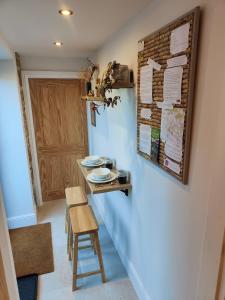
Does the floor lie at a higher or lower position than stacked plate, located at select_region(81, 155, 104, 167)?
lower

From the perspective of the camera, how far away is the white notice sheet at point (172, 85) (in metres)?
1.08

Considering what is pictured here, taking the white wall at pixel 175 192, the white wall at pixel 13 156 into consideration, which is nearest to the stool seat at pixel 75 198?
the white wall at pixel 175 192

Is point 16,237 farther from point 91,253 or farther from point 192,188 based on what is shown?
point 192,188

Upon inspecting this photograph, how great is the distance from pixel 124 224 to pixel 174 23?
1.86m

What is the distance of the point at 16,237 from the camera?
285 cm

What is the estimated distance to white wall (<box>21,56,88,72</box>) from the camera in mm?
3092

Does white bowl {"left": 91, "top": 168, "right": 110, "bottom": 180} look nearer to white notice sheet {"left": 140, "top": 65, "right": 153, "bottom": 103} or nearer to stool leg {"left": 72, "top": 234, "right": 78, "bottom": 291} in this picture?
stool leg {"left": 72, "top": 234, "right": 78, "bottom": 291}

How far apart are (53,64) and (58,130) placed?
1004 millimetres

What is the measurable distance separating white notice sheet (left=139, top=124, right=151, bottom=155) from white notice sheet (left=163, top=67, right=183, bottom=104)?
30cm

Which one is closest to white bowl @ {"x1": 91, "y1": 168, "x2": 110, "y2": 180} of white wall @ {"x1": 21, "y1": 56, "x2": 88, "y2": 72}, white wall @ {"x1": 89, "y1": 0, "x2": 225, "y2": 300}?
white wall @ {"x1": 89, "y1": 0, "x2": 225, "y2": 300}

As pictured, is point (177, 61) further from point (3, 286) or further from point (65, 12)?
point (3, 286)

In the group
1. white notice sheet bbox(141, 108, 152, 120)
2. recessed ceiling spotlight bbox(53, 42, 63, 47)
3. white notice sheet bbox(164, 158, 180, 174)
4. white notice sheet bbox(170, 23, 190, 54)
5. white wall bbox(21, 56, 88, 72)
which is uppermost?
recessed ceiling spotlight bbox(53, 42, 63, 47)

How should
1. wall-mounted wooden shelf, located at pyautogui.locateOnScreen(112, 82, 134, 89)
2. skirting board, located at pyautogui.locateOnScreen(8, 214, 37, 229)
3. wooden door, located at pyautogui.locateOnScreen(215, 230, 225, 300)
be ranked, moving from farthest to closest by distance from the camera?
skirting board, located at pyautogui.locateOnScreen(8, 214, 37, 229), wall-mounted wooden shelf, located at pyautogui.locateOnScreen(112, 82, 134, 89), wooden door, located at pyautogui.locateOnScreen(215, 230, 225, 300)

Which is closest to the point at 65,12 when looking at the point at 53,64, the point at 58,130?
the point at 53,64
